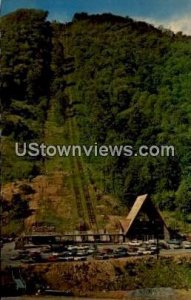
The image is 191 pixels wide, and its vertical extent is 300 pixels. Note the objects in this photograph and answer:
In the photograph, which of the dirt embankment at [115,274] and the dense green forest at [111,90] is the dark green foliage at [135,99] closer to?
the dense green forest at [111,90]

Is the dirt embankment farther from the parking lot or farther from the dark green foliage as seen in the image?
the dark green foliage

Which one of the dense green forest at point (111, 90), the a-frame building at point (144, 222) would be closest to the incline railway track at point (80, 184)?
the dense green forest at point (111, 90)

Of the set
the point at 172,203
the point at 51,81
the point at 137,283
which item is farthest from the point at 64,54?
the point at 137,283

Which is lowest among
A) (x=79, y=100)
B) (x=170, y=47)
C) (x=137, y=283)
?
(x=137, y=283)

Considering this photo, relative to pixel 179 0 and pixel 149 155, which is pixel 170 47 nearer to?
pixel 179 0

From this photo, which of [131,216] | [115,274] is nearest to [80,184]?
[131,216]

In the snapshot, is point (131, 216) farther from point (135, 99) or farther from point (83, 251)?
point (135, 99)
